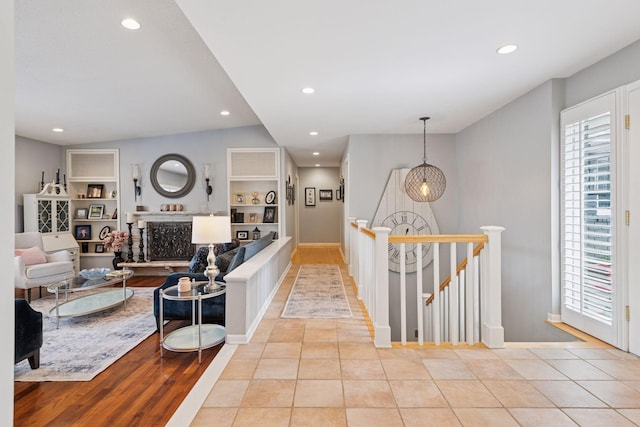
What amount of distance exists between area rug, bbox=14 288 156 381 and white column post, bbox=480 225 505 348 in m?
3.29

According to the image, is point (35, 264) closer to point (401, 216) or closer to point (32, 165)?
point (32, 165)

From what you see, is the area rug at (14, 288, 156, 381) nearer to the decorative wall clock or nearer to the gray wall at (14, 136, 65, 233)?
the gray wall at (14, 136, 65, 233)

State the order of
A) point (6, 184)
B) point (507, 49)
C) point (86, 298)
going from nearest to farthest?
point (6, 184), point (507, 49), point (86, 298)

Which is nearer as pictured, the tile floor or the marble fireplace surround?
the tile floor

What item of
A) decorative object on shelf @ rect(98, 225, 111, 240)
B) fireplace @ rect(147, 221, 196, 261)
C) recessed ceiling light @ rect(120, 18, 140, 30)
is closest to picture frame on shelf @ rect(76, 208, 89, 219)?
decorative object on shelf @ rect(98, 225, 111, 240)

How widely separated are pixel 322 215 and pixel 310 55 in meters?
7.65

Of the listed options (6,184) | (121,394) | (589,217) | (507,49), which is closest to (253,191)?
(121,394)

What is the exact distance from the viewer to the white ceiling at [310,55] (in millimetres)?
2023

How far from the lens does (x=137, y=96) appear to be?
436 cm

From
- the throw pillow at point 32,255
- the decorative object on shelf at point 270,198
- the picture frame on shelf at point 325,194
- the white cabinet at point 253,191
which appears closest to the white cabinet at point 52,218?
the throw pillow at point 32,255

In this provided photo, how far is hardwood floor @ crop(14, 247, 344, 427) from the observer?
2077 mm

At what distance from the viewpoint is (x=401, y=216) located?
5.43 m

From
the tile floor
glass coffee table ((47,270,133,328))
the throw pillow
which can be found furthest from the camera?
the throw pillow

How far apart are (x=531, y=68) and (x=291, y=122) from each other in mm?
2877
